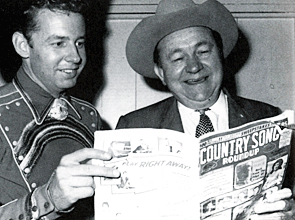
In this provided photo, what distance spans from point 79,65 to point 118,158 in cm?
50

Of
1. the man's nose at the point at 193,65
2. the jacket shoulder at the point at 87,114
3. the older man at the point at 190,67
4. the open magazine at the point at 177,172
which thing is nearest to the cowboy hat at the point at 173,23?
the older man at the point at 190,67

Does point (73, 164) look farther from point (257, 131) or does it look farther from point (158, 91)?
point (158, 91)

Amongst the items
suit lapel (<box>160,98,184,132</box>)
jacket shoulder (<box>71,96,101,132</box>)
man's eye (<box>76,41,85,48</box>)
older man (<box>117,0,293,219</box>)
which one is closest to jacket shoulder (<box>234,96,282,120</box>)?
older man (<box>117,0,293,219</box>)

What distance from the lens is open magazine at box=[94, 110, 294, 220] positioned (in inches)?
44.9

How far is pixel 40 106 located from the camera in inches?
56.6

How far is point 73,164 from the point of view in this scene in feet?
3.76

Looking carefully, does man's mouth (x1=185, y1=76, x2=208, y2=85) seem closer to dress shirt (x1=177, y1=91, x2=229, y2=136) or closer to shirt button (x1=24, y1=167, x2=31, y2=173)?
dress shirt (x1=177, y1=91, x2=229, y2=136)

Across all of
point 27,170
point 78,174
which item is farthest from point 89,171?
point 27,170

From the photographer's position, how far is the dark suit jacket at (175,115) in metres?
1.69

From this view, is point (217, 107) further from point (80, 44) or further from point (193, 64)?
point (80, 44)

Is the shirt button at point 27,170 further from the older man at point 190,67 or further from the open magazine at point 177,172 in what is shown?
the older man at point 190,67

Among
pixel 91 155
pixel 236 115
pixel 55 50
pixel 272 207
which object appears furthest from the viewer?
pixel 236 115

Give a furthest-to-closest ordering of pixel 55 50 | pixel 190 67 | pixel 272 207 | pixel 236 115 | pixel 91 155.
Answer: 1. pixel 236 115
2. pixel 190 67
3. pixel 55 50
4. pixel 272 207
5. pixel 91 155

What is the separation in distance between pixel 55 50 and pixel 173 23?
520 mm
